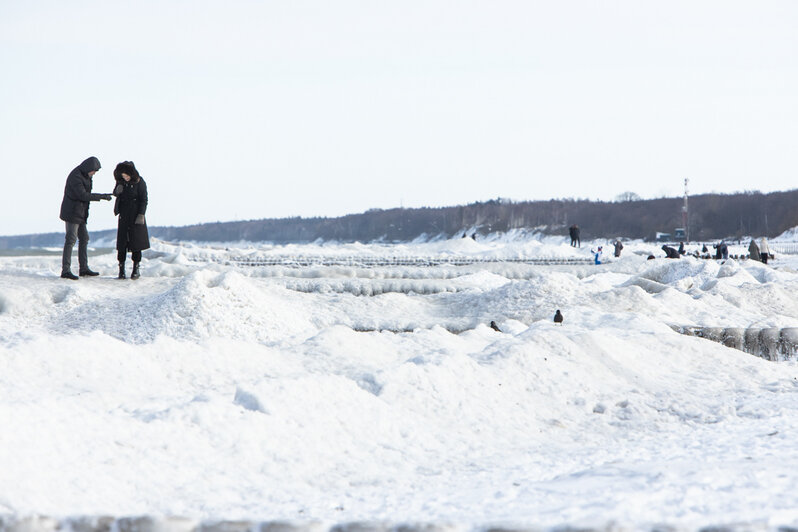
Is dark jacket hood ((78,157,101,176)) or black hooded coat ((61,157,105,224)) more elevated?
dark jacket hood ((78,157,101,176))

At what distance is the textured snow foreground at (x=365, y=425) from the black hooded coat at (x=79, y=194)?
1.52m

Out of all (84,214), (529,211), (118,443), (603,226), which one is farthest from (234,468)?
(529,211)

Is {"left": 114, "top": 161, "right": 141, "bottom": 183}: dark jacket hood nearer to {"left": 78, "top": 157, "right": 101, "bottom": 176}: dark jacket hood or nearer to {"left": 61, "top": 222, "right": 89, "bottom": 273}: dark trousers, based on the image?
{"left": 78, "top": 157, "right": 101, "bottom": 176}: dark jacket hood

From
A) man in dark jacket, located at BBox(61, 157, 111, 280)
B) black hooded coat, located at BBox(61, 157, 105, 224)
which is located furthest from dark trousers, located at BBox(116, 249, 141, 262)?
black hooded coat, located at BBox(61, 157, 105, 224)

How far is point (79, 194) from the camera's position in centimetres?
998

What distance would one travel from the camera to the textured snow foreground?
317cm

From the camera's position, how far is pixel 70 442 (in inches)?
144

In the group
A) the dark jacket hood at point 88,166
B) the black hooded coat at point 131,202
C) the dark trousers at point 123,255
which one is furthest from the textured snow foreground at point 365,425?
the dark jacket hood at point 88,166

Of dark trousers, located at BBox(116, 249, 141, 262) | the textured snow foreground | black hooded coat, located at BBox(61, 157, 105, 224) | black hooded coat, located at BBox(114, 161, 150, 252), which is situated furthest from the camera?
dark trousers, located at BBox(116, 249, 141, 262)

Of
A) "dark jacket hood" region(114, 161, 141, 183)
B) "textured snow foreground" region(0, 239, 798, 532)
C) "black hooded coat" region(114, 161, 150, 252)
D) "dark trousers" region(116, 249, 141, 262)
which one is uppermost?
"dark jacket hood" region(114, 161, 141, 183)

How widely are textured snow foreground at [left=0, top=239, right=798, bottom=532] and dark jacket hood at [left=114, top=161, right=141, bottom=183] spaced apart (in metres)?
1.73

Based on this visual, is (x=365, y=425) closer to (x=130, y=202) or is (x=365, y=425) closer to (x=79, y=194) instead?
(x=130, y=202)

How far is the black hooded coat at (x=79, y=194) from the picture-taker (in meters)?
9.98

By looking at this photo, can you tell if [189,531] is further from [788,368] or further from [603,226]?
[603,226]
